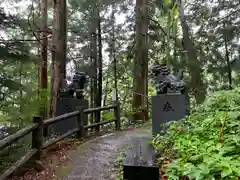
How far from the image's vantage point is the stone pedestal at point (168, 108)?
20.7ft

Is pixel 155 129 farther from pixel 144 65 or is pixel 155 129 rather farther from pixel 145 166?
pixel 144 65

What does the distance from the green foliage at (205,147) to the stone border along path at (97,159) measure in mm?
890

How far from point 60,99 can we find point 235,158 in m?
6.16

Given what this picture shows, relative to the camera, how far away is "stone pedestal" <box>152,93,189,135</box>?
6.30 meters

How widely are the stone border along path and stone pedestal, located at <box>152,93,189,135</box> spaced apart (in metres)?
1.01

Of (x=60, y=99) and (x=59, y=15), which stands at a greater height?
(x=59, y=15)

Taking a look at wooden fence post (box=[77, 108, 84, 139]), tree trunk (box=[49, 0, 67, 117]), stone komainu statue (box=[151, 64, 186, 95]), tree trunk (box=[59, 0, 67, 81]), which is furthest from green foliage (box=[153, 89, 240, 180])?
tree trunk (box=[59, 0, 67, 81])

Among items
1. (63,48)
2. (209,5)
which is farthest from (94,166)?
(209,5)

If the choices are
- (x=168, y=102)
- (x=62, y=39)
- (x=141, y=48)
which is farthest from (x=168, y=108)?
(x=141, y=48)

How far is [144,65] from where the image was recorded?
12.0 meters

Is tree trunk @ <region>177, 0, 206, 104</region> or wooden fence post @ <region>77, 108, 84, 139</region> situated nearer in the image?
wooden fence post @ <region>77, 108, 84, 139</region>

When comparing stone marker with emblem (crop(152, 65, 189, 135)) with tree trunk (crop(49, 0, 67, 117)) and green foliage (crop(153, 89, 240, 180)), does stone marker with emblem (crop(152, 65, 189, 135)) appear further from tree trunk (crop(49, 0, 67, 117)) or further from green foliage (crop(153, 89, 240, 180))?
tree trunk (crop(49, 0, 67, 117))

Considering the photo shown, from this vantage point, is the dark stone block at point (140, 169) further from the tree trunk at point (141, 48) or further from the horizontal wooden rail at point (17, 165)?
the tree trunk at point (141, 48)

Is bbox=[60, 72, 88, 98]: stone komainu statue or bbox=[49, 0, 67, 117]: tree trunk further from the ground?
bbox=[49, 0, 67, 117]: tree trunk
